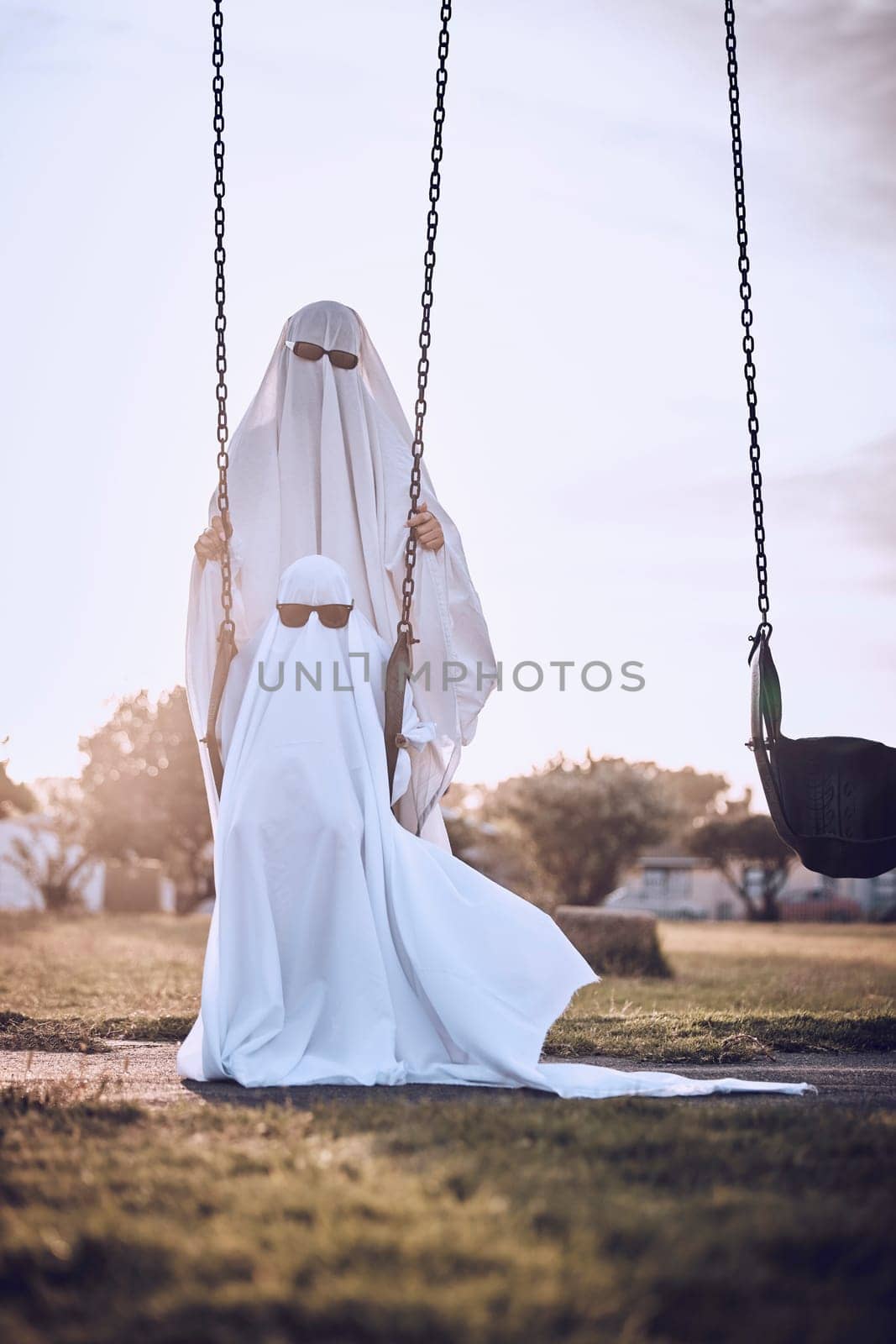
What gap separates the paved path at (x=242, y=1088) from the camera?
408 centimetres

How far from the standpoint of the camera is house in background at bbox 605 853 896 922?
3941 cm

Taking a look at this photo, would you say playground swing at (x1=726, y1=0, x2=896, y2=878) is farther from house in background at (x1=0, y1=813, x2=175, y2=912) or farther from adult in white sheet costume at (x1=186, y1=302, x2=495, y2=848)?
house in background at (x1=0, y1=813, x2=175, y2=912)

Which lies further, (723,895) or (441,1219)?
(723,895)

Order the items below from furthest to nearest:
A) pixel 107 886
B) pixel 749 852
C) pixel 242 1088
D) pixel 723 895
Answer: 1. pixel 723 895
2. pixel 749 852
3. pixel 107 886
4. pixel 242 1088

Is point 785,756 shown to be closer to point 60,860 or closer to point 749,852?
point 60,860

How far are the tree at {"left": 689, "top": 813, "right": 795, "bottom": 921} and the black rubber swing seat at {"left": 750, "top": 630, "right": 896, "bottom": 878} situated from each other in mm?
33198

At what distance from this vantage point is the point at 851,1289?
2141 mm

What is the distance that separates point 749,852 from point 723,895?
13.3 m

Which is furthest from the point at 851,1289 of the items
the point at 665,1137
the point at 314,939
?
the point at 314,939

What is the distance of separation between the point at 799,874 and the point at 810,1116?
48.4 meters

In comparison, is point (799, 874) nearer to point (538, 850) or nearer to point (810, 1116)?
point (538, 850)

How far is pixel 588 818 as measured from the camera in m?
20.7

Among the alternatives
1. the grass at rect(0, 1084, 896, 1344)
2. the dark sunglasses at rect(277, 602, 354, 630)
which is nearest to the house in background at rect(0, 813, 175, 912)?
the dark sunglasses at rect(277, 602, 354, 630)

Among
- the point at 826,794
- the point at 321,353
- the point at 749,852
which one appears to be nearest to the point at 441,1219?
the point at 826,794
